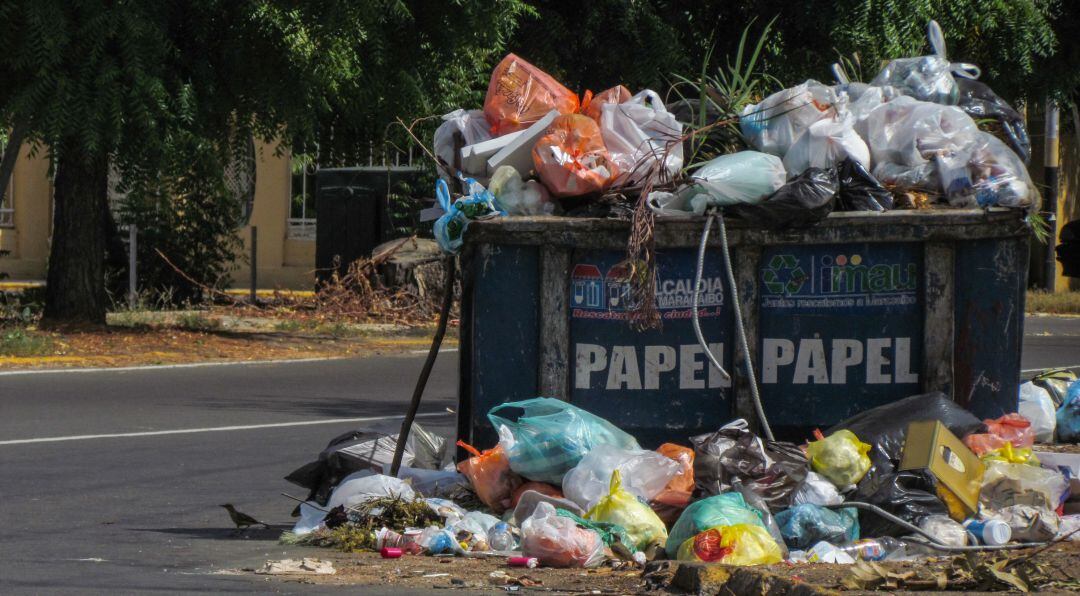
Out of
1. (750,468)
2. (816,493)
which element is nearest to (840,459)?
(816,493)

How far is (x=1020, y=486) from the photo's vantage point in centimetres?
588

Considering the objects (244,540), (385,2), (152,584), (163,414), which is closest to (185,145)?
(385,2)

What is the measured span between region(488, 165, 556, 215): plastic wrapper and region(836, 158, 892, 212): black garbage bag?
126cm

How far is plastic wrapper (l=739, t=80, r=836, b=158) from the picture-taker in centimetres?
665

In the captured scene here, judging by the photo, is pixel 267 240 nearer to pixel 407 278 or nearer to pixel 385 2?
pixel 407 278

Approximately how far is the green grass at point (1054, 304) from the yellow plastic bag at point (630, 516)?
56.4 feet

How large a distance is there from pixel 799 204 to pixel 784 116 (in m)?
0.69

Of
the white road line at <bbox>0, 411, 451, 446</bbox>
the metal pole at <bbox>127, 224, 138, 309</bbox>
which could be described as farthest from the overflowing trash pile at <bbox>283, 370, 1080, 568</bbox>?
the metal pole at <bbox>127, 224, 138, 309</bbox>

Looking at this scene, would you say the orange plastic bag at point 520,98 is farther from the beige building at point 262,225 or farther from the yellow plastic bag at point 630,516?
the beige building at point 262,225

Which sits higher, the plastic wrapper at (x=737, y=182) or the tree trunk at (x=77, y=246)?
the plastic wrapper at (x=737, y=182)

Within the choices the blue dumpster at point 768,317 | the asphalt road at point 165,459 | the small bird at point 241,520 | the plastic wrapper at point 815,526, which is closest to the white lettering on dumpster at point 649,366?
the blue dumpster at point 768,317

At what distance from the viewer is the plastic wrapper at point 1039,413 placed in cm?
746

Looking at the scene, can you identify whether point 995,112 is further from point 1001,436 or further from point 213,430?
point 213,430

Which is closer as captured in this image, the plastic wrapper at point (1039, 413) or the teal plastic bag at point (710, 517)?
the teal plastic bag at point (710, 517)
